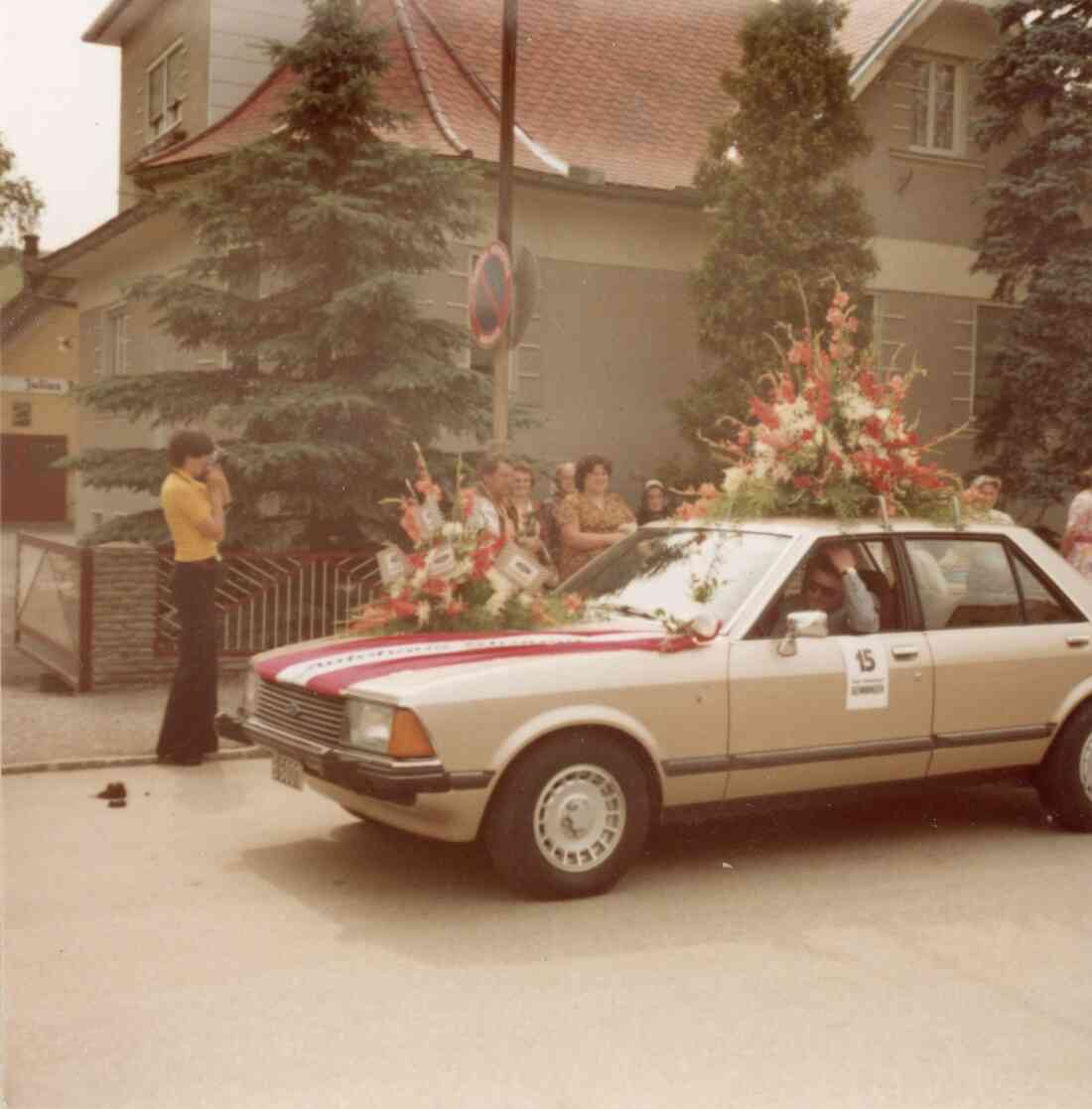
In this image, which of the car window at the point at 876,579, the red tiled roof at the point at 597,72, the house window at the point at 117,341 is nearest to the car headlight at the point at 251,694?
the car window at the point at 876,579

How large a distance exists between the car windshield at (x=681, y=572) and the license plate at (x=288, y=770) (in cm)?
156

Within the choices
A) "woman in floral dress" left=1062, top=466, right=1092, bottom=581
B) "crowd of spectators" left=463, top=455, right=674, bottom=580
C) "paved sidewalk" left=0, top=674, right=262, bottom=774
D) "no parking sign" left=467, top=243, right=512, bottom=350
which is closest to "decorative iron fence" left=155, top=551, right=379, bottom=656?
"paved sidewalk" left=0, top=674, right=262, bottom=774

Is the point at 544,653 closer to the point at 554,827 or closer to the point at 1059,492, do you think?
the point at 554,827

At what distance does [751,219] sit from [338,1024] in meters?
13.7

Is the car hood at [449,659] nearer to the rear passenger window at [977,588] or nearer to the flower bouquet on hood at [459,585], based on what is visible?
the flower bouquet on hood at [459,585]

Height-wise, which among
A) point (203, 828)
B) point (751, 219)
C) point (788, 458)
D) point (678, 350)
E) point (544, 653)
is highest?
point (751, 219)

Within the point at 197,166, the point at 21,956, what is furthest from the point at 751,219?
the point at 21,956

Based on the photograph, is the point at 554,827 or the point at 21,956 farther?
the point at 554,827

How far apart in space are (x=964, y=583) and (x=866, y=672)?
854mm

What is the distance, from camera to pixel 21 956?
5246 millimetres

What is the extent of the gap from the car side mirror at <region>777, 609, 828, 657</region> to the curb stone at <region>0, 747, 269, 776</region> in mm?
3405

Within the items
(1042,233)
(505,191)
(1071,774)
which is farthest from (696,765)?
(1042,233)

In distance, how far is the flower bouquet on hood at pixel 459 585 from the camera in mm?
6664

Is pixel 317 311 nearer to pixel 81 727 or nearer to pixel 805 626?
pixel 81 727
